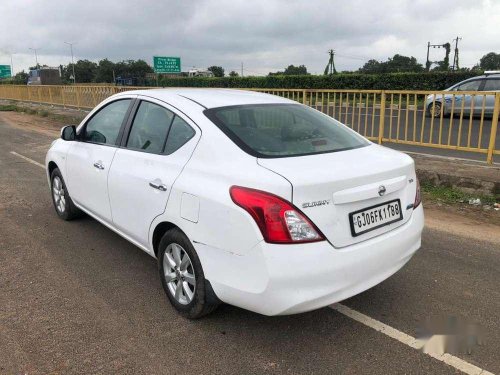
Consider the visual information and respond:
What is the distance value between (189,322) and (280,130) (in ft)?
5.00

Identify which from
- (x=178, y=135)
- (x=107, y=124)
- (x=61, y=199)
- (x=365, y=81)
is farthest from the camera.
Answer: (x=365, y=81)

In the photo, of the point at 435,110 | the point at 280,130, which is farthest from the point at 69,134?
the point at 435,110

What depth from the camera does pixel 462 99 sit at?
7660 millimetres

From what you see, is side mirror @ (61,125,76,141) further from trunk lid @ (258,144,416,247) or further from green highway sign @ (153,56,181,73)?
green highway sign @ (153,56,181,73)

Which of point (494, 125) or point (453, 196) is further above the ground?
point (494, 125)

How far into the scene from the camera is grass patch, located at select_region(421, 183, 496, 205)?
6.14 metres

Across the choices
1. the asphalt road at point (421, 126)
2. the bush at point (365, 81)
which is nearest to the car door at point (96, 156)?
the asphalt road at point (421, 126)

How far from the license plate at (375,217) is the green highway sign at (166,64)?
39.1m

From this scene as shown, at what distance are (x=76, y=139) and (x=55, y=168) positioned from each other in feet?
2.71

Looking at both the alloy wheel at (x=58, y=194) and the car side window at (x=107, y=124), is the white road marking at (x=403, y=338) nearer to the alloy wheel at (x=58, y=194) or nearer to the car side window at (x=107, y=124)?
the car side window at (x=107, y=124)

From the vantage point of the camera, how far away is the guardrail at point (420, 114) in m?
7.51

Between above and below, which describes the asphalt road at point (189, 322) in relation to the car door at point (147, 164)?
below

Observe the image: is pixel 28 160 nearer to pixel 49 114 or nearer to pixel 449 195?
pixel 449 195

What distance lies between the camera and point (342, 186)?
263 centimetres
